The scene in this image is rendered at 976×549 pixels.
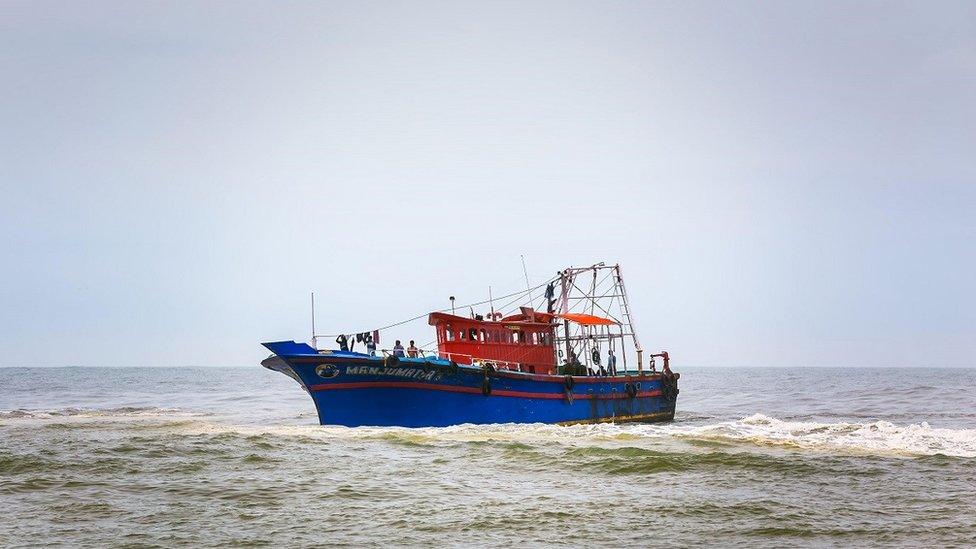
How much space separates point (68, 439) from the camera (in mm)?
26266

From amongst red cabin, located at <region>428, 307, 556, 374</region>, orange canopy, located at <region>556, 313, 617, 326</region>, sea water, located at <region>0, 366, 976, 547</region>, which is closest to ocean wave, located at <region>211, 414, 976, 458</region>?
sea water, located at <region>0, 366, 976, 547</region>

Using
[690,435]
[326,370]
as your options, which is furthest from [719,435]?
[326,370]

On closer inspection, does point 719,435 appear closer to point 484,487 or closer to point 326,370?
point 326,370

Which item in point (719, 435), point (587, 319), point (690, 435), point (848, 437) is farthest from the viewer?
point (587, 319)

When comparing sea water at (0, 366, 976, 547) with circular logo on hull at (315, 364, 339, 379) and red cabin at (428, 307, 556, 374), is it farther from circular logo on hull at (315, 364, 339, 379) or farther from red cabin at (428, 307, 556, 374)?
red cabin at (428, 307, 556, 374)

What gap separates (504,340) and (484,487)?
18.2 meters

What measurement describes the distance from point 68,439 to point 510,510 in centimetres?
1714

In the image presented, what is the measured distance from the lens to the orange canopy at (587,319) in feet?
127

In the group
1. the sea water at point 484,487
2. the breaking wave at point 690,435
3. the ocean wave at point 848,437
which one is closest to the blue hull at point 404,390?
the breaking wave at point 690,435

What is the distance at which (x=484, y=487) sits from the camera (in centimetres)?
1798

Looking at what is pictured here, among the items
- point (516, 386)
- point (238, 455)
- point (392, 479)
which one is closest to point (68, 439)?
point (238, 455)

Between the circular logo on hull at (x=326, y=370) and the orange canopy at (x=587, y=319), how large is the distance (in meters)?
12.0

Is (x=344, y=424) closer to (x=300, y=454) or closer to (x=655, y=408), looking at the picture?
(x=300, y=454)

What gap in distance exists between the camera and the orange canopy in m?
38.6
